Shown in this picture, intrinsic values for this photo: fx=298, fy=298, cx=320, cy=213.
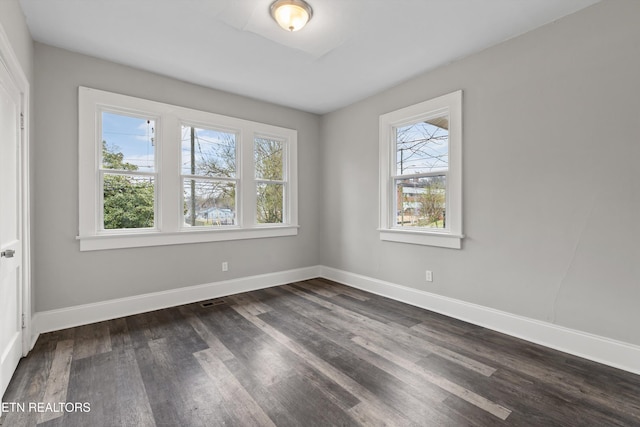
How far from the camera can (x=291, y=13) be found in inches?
88.7

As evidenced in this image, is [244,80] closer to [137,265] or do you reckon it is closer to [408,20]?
[408,20]

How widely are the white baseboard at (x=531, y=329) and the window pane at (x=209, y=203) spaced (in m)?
2.31

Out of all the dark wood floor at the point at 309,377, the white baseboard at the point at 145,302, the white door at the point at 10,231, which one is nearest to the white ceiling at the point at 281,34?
the white door at the point at 10,231

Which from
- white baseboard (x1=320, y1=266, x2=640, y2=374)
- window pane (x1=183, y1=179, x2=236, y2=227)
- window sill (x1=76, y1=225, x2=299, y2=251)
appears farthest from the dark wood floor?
window pane (x1=183, y1=179, x2=236, y2=227)

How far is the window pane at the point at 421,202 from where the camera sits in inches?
134

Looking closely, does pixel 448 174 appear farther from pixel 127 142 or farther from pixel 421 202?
pixel 127 142

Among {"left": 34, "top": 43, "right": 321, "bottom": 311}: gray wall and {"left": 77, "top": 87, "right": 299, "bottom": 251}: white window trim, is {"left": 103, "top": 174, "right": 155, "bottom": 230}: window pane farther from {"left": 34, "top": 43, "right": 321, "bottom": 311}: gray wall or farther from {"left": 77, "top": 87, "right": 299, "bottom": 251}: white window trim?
{"left": 34, "top": 43, "right": 321, "bottom": 311}: gray wall

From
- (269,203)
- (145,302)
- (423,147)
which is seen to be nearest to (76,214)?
(145,302)

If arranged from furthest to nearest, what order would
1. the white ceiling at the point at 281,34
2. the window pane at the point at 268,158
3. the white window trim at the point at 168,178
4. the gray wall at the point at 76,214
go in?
the window pane at the point at 268,158
the white window trim at the point at 168,178
the gray wall at the point at 76,214
the white ceiling at the point at 281,34

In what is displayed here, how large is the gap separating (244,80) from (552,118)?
126 inches

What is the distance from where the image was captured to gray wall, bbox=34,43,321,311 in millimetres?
2834

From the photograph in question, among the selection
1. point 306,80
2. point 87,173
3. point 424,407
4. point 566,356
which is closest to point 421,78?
point 306,80

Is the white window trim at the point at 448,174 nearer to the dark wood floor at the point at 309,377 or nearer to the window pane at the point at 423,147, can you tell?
the window pane at the point at 423,147

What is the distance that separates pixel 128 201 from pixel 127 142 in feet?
2.16
